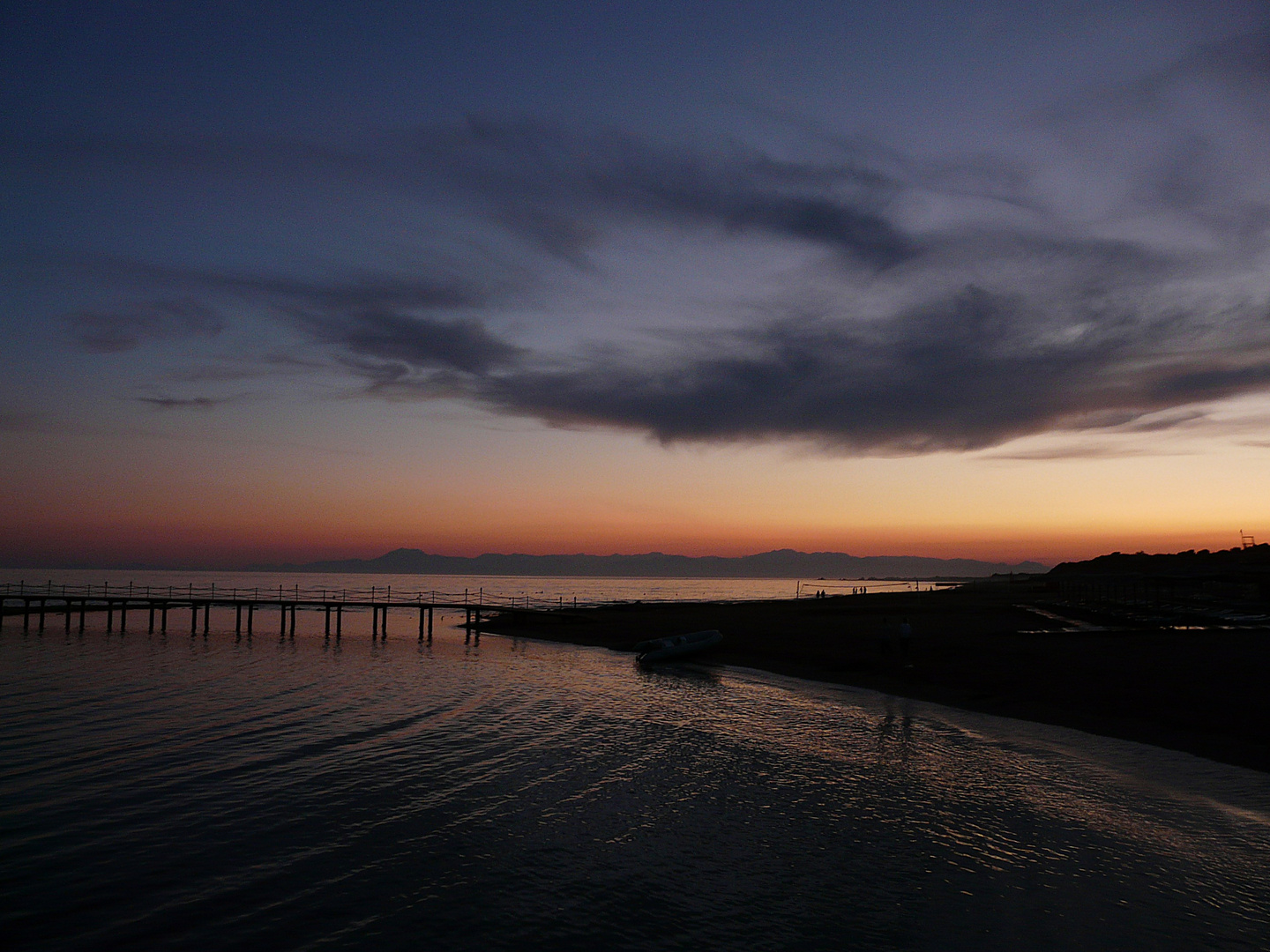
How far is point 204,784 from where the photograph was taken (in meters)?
19.5

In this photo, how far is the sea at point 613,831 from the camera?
39.1ft

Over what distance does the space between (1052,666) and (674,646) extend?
862 inches

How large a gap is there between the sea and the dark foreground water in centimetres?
7

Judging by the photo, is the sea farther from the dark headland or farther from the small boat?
the small boat

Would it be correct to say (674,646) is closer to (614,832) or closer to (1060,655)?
(1060,655)

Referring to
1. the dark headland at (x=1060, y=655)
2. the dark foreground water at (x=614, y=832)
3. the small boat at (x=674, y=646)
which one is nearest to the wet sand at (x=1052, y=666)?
the dark headland at (x=1060, y=655)

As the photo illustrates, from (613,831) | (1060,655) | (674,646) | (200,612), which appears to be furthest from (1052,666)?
(200,612)

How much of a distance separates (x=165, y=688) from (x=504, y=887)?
2894 cm

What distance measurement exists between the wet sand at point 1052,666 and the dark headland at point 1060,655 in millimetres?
77

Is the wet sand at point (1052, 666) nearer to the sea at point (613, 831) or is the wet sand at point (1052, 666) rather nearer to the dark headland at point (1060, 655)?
the dark headland at point (1060, 655)

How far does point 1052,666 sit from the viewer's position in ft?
108

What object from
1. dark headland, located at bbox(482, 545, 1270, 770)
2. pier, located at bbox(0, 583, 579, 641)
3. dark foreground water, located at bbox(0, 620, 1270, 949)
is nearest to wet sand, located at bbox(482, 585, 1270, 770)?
dark headland, located at bbox(482, 545, 1270, 770)

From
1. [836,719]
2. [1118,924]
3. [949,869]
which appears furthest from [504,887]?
[836,719]

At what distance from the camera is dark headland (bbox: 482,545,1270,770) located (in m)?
24.4
